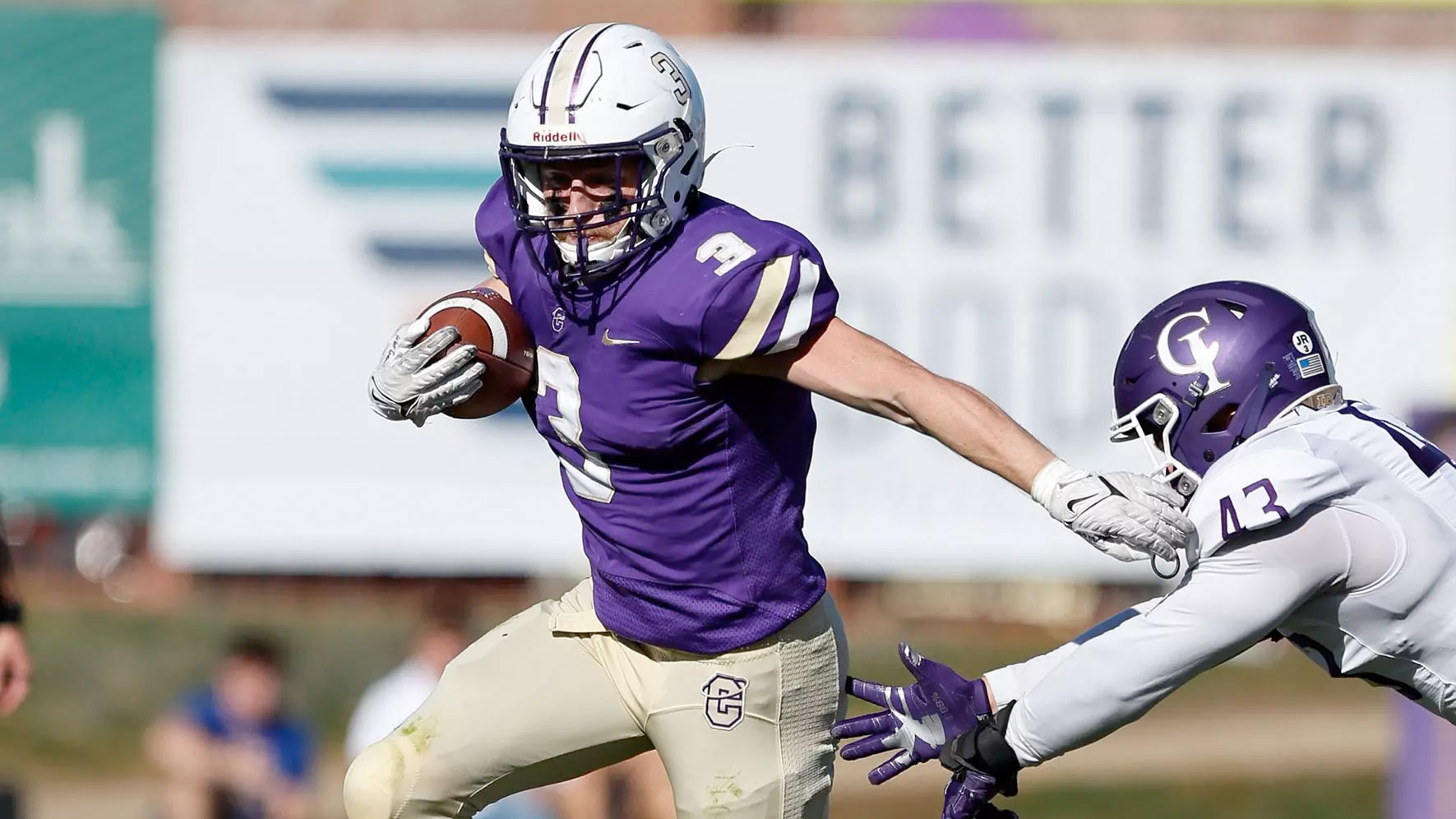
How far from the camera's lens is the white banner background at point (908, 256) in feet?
36.1

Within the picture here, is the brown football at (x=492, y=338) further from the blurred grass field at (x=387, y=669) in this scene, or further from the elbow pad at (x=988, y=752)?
the blurred grass field at (x=387, y=669)

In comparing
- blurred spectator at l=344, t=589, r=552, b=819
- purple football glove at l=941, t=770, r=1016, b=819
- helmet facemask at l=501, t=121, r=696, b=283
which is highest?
helmet facemask at l=501, t=121, r=696, b=283

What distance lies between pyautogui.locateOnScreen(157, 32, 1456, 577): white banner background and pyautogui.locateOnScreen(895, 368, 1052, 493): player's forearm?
752 cm

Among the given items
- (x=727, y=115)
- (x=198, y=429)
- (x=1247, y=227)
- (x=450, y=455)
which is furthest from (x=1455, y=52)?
(x=198, y=429)

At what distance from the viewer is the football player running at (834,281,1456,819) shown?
3361 millimetres

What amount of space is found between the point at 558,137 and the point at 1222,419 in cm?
132

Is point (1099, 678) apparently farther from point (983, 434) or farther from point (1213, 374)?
point (1213, 374)

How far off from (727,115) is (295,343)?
9.07 feet

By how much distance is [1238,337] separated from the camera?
361cm

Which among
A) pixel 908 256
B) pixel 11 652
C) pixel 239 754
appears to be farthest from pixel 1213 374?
pixel 908 256

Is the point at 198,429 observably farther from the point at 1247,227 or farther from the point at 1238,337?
the point at 1238,337

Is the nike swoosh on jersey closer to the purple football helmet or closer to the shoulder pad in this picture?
the shoulder pad

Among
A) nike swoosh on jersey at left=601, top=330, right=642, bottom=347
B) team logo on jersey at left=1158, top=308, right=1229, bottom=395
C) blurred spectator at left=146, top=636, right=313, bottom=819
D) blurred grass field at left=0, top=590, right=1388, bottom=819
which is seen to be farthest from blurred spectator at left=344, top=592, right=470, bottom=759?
team logo on jersey at left=1158, top=308, right=1229, bottom=395

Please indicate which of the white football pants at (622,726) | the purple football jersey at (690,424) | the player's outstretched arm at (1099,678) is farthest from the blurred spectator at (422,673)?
the player's outstretched arm at (1099,678)
